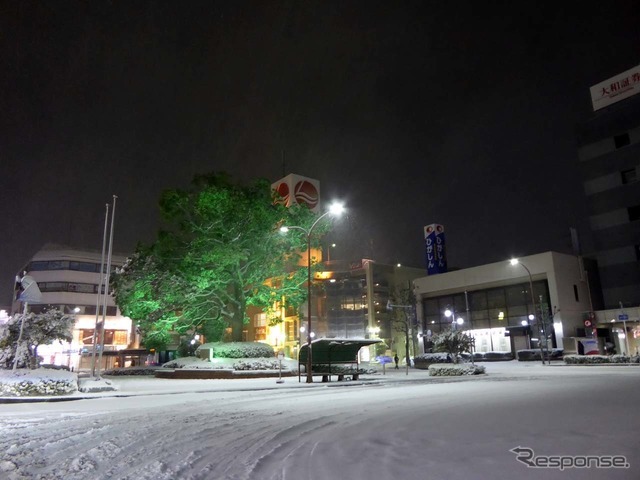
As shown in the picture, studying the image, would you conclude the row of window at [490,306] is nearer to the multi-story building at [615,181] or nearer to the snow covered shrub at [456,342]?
the multi-story building at [615,181]

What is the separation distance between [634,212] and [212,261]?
49.6 meters

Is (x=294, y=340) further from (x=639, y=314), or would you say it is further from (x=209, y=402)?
(x=209, y=402)

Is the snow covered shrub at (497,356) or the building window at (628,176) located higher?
the building window at (628,176)

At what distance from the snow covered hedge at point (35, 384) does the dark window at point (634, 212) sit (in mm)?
59405

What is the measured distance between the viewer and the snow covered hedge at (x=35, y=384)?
652 inches

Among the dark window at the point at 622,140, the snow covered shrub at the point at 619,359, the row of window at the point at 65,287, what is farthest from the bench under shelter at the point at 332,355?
the row of window at the point at 65,287

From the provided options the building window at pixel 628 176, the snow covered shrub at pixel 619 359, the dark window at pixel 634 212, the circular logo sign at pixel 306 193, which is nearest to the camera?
the snow covered shrub at pixel 619 359

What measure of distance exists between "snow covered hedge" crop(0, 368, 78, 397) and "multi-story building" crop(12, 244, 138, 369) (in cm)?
6847

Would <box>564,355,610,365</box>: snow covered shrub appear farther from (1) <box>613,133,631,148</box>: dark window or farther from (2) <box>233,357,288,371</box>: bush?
(1) <box>613,133,631,148</box>: dark window

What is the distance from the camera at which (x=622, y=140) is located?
190 ft

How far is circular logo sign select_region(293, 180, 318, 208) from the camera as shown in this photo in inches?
2771

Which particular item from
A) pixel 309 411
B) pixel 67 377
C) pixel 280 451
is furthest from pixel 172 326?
pixel 280 451

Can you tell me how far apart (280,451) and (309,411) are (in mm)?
4711

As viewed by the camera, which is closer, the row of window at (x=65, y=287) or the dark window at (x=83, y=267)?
the row of window at (x=65, y=287)
